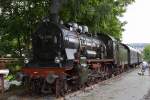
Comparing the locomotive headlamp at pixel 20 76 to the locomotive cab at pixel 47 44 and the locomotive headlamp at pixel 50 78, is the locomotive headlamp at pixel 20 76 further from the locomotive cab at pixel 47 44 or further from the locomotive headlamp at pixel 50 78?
the locomotive headlamp at pixel 50 78

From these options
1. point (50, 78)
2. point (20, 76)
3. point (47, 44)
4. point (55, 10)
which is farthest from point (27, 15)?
point (50, 78)

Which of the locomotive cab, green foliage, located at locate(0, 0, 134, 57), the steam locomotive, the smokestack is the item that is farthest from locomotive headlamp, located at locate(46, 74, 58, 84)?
green foliage, located at locate(0, 0, 134, 57)

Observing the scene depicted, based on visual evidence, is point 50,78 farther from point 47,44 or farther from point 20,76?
point 47,44

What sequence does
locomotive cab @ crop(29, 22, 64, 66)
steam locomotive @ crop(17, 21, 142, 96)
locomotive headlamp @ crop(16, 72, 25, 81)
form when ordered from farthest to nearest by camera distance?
1. locomotive cab @ crop(29, 22, 64, 66)
2. locomotive headlamp @ crop(16, 72, 25, 81)
3. steam locomotive @ crop(17, 21, 142, 96)

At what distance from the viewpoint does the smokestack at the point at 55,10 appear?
61.1 ft

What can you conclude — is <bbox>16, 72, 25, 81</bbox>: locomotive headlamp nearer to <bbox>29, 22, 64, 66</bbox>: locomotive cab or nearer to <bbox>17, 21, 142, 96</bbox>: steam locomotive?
<bbox>17, 21, 142, 96</bbox>: steam locomotive

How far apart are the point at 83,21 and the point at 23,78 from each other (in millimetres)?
8596

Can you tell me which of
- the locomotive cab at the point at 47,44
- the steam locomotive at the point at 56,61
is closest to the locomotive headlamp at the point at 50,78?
the steam locomotive at the point at 56,61

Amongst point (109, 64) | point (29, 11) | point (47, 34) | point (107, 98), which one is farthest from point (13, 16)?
point (109, 64)

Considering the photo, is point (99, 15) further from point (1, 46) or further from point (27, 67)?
point (27, 67)

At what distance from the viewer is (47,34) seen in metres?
17.7

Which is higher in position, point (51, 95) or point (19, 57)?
point (19, 57)

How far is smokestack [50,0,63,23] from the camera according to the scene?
18.6 meters

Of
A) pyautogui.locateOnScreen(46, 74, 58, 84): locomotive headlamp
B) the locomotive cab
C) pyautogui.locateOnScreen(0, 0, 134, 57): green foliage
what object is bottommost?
pyautogui.locateOnScreen(46, 74, 58, 84): locomotive headlamp
